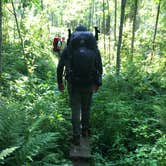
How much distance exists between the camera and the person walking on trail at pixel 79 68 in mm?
6227

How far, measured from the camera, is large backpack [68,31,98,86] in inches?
244

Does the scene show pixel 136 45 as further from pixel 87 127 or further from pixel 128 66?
pixel 87 127

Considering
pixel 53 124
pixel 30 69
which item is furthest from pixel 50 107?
pixel 30 69

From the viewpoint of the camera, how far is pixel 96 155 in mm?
6176

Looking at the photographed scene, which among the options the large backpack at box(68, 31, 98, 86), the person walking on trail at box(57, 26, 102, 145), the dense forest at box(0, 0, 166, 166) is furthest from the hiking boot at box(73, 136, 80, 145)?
the large backpack at box(68, 31, 98, 86)

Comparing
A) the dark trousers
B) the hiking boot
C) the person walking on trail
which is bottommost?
the hiking boot

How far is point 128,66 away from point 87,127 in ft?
15.0

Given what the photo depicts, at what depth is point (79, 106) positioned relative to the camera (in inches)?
260

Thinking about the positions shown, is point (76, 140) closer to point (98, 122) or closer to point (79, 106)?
point (79, 106)

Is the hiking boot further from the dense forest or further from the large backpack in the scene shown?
the large backpack

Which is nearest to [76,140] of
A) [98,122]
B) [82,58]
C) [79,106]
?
[79,106]

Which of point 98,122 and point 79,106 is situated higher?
point 79,106

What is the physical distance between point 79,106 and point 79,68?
0.76 meters

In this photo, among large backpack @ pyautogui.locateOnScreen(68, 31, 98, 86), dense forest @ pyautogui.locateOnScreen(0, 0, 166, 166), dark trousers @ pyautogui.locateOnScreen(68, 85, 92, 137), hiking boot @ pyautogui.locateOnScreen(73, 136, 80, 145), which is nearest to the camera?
dense forest @ pyautogui.locateOnScreen(0, 0, 166, 166)
